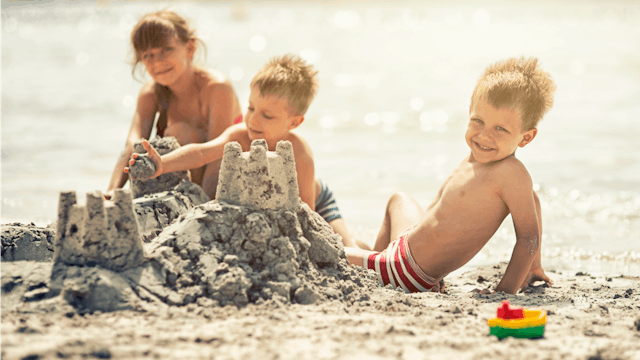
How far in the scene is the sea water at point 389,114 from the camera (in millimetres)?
5402

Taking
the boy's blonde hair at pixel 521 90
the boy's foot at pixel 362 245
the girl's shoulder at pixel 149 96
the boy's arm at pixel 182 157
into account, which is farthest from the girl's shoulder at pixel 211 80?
the boy's blonde hair at pixel 521 90

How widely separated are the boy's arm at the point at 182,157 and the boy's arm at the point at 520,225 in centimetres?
169

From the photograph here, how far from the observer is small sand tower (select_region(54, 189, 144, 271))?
231cm

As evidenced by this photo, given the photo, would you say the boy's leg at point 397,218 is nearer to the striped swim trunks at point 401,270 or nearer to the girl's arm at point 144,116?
the striped swim trunks at point 401,270

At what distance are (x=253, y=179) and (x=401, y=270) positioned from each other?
104 centimetres

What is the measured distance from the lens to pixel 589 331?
2.26m

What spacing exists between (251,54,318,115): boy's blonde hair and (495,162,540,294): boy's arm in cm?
144

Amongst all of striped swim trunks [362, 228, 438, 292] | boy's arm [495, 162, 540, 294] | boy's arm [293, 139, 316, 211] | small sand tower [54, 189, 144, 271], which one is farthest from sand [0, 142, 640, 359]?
boy's arm [293, 139, 316, 211]

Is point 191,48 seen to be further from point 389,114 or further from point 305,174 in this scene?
point 389,114

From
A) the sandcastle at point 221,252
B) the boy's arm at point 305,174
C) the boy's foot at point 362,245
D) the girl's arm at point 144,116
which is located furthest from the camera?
the girl's arm at point 144,116

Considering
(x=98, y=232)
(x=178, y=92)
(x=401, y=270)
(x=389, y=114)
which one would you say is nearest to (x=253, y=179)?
(x=98, y=232)

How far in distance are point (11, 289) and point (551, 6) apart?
33.0 metres

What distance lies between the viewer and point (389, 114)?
1028cm

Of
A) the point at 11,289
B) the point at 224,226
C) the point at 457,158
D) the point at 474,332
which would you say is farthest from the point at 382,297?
the point at 457,158
